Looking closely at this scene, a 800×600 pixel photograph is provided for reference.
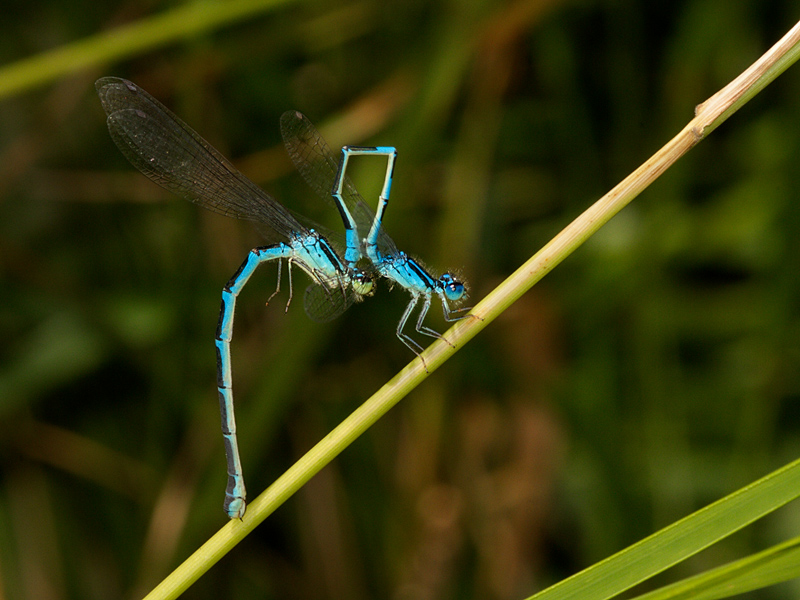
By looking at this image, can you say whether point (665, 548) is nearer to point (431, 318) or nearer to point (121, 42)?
point (121, 42)

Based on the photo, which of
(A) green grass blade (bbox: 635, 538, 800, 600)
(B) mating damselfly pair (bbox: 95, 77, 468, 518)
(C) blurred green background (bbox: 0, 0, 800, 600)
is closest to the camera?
(A) green grass blade (bbox: 635, 538, 800, 600)

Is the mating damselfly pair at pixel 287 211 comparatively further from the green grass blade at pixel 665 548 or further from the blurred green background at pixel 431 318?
the green grass blade at pixel 665 548

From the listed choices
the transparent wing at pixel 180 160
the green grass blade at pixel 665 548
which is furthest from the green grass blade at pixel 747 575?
the transparent wing at pixel 180 160

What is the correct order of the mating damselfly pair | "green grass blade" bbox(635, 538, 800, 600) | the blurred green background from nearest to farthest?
1. "green grass blade" bbox(635, 538, 800, 600)
2. the mating damselfly pair
3. the blurred green background

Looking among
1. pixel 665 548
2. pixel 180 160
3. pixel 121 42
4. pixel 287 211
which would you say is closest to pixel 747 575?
pixel 665 548

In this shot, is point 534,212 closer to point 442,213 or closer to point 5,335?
point 442,213

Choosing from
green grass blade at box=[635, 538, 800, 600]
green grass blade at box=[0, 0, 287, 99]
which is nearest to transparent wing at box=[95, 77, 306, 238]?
green grass blade at box=[0, 0, 287, 99]

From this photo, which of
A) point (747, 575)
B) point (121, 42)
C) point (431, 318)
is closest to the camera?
point (747, 575)

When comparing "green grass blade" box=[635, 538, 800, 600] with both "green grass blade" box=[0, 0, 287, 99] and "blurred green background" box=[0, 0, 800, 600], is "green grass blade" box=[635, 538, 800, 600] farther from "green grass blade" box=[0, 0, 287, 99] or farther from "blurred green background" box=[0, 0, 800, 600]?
"green grass blade" box=[0, 0, 287, 99]
